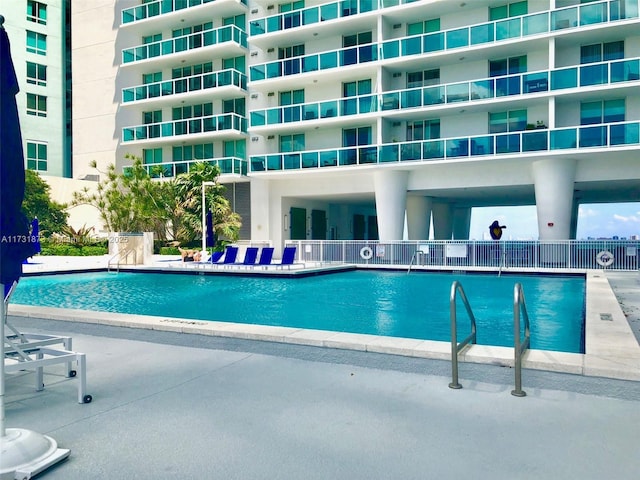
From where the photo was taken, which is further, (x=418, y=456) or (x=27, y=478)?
(x=418, y=456)

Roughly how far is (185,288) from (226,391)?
39.7ft

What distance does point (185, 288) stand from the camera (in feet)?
53.7

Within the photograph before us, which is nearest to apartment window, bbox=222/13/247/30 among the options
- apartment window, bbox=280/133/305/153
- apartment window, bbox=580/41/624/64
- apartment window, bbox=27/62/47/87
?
apartment window, bbox=280/133/305/153

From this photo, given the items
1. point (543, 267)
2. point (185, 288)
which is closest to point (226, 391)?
point (185, 288)

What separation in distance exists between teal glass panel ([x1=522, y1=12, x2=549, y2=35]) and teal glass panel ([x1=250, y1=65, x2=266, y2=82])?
15.0 meters

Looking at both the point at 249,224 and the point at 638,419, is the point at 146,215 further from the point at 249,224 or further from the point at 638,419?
the point at 638,419

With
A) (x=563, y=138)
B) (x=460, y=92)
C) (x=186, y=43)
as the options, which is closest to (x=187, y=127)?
(x=186, y=43)

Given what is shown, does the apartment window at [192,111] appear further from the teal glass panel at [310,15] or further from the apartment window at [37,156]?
the apartment window at [37,156]

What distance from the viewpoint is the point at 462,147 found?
82.5 ft

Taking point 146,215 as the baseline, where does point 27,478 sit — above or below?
below

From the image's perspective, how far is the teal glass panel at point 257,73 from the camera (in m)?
31.1

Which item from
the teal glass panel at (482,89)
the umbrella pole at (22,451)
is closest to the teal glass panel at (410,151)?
the teal glass panel at (482,89)

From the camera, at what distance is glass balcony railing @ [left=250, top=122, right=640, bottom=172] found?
22406 mm

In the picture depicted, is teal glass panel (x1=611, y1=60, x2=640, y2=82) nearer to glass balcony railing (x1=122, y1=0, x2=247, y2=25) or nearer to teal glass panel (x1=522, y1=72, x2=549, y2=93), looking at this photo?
teal glass panel (x1=522, y1=72, x2=549, y2=93)
